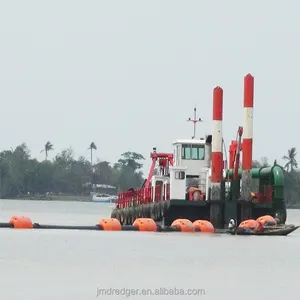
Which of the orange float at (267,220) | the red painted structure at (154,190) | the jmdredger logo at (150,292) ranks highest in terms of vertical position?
the red painted structure at (154,190)

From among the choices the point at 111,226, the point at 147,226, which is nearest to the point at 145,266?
the point at 147,226

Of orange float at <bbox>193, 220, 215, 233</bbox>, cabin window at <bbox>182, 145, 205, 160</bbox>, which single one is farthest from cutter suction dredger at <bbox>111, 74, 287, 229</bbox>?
orange float at <bbox>193, 220, 215, 233</bbox>

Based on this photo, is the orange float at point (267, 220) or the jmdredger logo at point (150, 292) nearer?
the jmdredger logo at point (150, 292)

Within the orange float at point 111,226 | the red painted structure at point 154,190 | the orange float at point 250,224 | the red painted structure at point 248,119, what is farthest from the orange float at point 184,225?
the red painted structure at point 248,119

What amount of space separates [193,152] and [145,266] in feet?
83.8

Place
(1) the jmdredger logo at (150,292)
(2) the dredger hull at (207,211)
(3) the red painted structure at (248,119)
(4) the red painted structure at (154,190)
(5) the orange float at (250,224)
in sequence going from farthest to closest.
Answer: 1. (4) the red painted structure at (154,190)
2. (3) the red painted structure at (248,119)
3. (2) the dredger hull at (207,211)
4. (5) the orange float at (250,224)
5. (1) the jmdredger logo at (150,292)

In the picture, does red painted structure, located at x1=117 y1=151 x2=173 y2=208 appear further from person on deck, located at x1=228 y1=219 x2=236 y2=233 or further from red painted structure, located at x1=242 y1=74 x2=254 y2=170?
person on deck, located at x1=228 y1=219 x2=236 y2=233

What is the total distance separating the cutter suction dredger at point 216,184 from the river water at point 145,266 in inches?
147

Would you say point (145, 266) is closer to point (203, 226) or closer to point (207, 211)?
point (203, 226)

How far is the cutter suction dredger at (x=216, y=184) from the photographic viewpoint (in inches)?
2672

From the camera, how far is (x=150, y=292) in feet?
129

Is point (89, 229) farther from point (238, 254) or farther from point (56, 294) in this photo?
point (56, 294)

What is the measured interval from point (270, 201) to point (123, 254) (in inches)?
750

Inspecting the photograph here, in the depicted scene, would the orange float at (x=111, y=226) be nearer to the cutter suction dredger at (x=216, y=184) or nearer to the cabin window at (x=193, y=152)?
the cutter suction dredger at (x=216, y=184)
